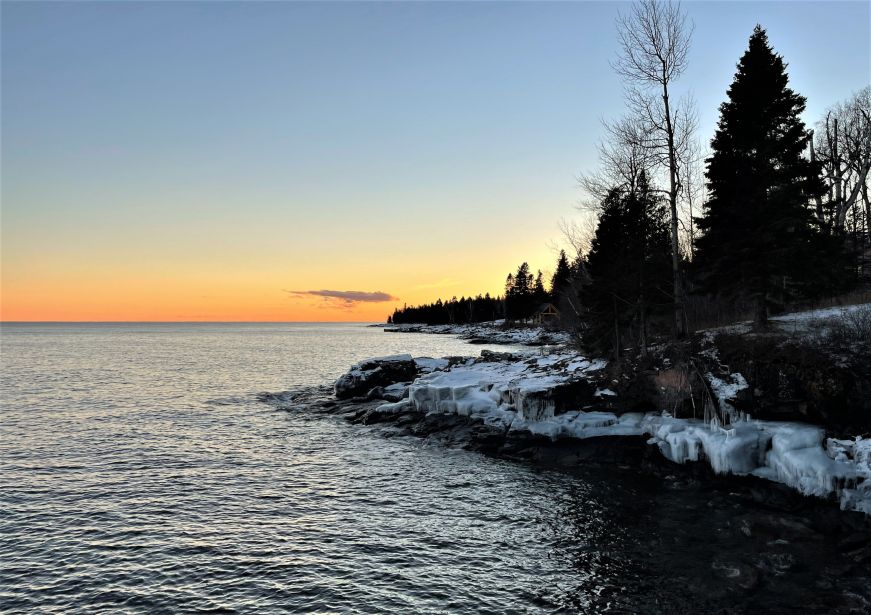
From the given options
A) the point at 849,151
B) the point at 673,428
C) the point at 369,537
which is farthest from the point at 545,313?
the point at 369,537

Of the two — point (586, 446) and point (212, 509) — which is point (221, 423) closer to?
point (212, 509)

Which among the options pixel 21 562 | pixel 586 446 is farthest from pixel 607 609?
pixel 21 562

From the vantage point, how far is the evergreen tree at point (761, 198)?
20.3 meters

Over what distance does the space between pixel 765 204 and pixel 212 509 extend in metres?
23.0

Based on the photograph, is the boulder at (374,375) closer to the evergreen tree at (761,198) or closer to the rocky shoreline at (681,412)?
the rocky shoreline at (681,412)

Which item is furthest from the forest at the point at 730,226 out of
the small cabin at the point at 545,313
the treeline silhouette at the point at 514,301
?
the small cabin at the point at 545,313

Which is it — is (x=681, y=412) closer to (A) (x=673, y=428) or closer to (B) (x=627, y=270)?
(A) (x=673, y=428)

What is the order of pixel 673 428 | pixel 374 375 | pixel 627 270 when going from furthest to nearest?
pixel 374 375 → pixel 627 270 → pixel 673 428

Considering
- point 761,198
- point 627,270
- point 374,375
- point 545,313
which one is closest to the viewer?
point 761,198

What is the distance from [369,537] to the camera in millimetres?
11938

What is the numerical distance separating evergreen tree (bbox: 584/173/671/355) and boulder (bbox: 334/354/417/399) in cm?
Answer: 1236

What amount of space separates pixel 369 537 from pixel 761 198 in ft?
66.9

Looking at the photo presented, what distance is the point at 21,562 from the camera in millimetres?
10602

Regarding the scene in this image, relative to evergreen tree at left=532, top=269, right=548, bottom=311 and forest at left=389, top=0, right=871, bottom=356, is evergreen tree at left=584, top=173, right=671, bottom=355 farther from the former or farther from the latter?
evergreen tree at left=532, top=269, right=548, bottom=311
